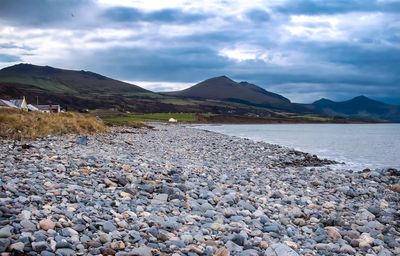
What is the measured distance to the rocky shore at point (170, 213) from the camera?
6871 millimetres

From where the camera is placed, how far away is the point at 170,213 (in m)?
9.05

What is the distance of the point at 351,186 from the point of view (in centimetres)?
1606

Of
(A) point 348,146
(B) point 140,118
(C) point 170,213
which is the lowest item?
(A) point 348,146

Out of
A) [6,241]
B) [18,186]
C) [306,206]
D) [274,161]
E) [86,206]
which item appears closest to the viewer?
[6,241]

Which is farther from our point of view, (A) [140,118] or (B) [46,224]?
(A) [140,118]

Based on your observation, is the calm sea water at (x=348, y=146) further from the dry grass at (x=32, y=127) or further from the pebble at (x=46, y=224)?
the pebble at (x=46, y=224)

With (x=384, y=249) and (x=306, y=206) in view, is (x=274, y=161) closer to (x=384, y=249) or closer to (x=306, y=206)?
(x=306, y=206)

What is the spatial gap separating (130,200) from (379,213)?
21.4 feet

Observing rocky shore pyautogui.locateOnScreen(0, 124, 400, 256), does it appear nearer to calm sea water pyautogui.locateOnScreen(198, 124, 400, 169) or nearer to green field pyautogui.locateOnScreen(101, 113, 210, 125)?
calm sea water pyautogui.locateOnScreen(198, 124, 400, 169)

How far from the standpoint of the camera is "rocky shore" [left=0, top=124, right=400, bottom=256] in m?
6.87

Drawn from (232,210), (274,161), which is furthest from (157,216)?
(274,161)

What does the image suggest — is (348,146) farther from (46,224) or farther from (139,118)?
(139,118)

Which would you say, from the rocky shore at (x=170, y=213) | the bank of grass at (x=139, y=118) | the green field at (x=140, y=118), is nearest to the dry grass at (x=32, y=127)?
the rocky shore at (x=170, y=213)

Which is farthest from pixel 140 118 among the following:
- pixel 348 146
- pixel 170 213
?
pixel 170 213
